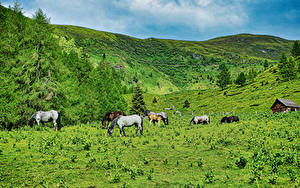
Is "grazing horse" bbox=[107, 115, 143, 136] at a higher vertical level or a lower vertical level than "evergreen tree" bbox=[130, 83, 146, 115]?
lower

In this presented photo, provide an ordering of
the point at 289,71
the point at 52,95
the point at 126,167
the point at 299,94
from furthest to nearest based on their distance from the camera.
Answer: the point at 289,71 < the point at 299,94 < the point at 52,95 < the point at 126,167

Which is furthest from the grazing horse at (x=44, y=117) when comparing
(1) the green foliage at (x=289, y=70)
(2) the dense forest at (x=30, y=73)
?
(1) the green foliage at (x=289, y=70)

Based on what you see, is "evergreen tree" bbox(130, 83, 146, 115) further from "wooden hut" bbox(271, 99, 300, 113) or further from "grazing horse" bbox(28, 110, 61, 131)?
"wooden hut" bbox(271, 99, 300, 113)

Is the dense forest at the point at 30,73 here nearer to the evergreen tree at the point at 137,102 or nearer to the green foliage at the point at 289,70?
the evergreen tree at the point at 137,102

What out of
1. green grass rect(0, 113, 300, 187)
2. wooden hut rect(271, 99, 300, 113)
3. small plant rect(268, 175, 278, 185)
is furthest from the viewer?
wooden hut rect(271, 99, 300, 113)

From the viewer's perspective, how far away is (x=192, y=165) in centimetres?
1180

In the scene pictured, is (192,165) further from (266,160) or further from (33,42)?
(33,42)

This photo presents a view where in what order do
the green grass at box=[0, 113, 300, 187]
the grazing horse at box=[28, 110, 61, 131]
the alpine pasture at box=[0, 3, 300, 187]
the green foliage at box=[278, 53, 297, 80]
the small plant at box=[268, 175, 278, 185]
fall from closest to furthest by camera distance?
the small plant at box=[268, 175, 278, 185]
the green grass at box=[0, 113, 300, 187]
the alpine pasture at box=[0, 3, 300, 187]
the grazing horse at box=[28, 110, 61, 131]
the green foliage at box=[278, 53, 297, 80]

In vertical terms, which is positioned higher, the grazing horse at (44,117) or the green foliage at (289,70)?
the green foliage at (289,70)

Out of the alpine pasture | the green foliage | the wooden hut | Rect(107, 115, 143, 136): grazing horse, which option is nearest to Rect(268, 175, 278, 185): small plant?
the alpine pasture

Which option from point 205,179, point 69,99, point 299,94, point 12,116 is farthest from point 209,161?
point 299,94

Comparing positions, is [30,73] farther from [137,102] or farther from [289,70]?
[289,70]

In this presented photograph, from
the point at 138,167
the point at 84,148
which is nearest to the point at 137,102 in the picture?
the point at 84,148

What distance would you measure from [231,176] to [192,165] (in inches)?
111
